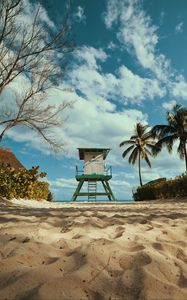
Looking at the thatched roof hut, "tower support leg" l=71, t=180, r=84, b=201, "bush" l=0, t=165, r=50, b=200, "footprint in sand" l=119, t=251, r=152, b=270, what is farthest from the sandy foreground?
"tower support leg" l=71, t=180, r=84, b=201

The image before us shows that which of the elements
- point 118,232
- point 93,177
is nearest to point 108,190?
point 93,177

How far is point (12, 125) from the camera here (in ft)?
47.5

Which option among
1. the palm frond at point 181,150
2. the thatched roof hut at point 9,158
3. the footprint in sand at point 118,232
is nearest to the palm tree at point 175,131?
the palm frond at point 181,150

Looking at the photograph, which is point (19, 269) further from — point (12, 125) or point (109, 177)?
point (109, 177)

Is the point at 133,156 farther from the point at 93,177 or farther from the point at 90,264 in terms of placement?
the point at 90,264

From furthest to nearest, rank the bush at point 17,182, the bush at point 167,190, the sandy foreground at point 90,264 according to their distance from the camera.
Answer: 1. the bush at point 167,190
2. the bush at point 17,182
3. the sandy foreground at point 90,264

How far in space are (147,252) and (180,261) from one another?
0.31 m

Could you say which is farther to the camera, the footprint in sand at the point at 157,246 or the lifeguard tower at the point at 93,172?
the lifeguard tower at the point at 93,172

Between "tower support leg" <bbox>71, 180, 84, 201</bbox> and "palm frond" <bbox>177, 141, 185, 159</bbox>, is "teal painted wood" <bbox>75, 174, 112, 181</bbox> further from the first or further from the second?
"palm frond" <bbox>177, 141, 185, 159</bbox>

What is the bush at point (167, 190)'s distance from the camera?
20.4 meters

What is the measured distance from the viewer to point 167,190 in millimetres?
23375

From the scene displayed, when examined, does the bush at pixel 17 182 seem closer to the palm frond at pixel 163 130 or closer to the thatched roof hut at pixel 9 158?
the thatched roof hut at pixel 9 158

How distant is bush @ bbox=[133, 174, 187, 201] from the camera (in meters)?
20.4

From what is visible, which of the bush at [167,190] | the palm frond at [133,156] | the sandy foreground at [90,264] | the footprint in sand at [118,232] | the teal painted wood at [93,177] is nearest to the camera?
the sandy foreground at [90,264]
